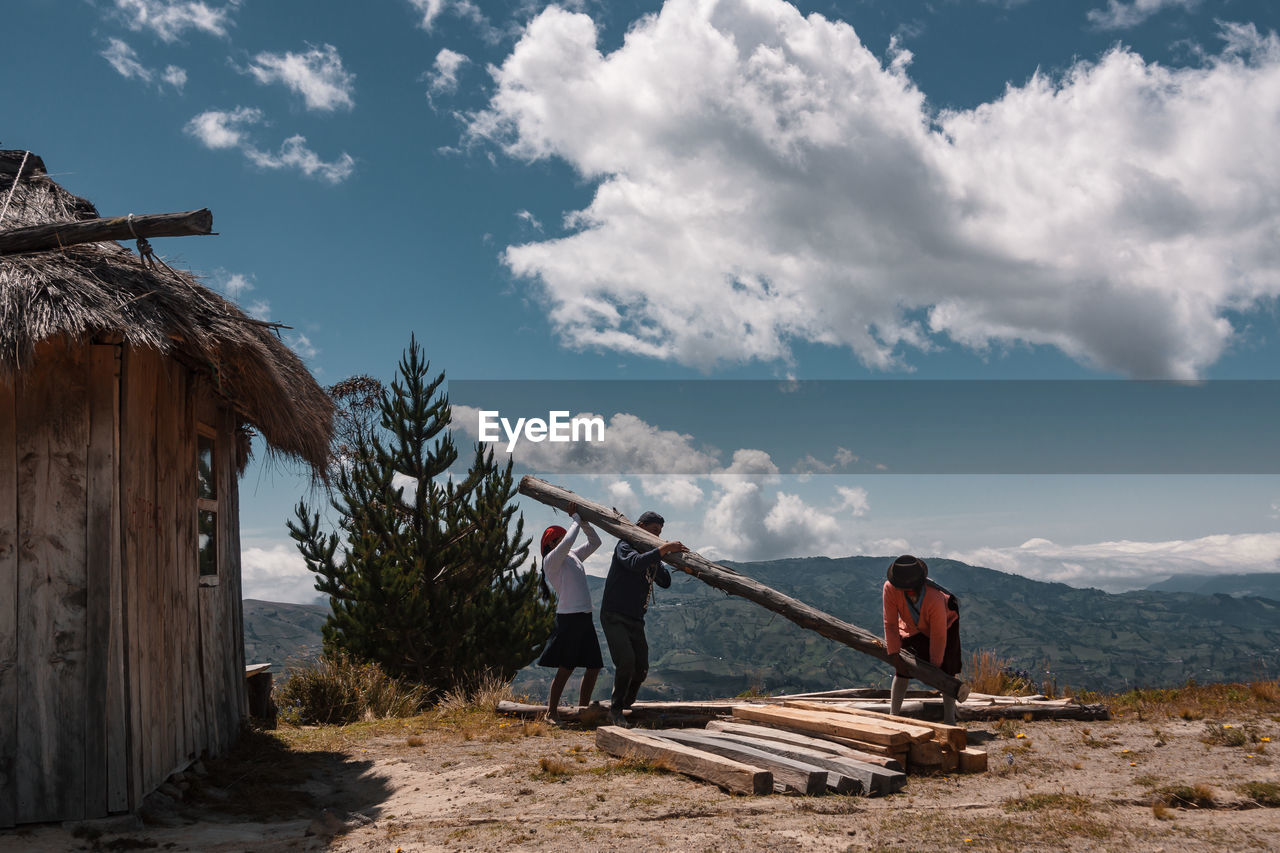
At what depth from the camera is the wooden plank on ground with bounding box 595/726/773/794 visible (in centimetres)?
586

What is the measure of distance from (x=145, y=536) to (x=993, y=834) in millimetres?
5981

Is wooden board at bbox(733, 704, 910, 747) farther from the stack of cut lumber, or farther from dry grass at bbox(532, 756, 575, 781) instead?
dry grass at bbox(532, 756, 575, 781)

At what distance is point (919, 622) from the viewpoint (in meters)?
7.98

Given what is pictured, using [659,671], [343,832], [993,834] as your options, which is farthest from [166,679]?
[659,671]

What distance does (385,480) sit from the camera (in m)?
13.9

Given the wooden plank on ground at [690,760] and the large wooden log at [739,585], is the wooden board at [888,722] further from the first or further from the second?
the wooden plank on ground at [690,760]

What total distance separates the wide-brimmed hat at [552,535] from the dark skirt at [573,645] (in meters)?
0.81

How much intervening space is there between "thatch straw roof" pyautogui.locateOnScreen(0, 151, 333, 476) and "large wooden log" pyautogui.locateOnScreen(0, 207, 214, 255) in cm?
17

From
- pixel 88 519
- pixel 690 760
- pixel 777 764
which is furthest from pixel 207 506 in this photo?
pixel 777 764

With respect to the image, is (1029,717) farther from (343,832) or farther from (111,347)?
(111,347)

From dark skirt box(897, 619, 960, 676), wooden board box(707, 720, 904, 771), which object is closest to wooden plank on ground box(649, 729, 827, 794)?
wooden board box(707, 720, 904, 771)

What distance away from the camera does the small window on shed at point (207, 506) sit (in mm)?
7676

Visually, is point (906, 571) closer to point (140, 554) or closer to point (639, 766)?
point (639, 766)

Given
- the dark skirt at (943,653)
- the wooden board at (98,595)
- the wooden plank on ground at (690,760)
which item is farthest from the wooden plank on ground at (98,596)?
the dark skirt at (943,653)
